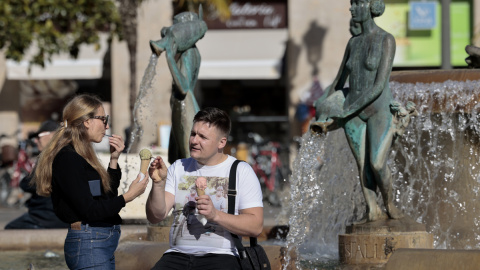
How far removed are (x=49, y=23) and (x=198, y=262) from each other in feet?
45.4

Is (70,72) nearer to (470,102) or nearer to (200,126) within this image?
(470,102)

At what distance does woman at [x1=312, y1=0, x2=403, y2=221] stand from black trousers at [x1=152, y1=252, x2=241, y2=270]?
2.36 metres

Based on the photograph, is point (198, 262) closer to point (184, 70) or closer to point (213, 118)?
point (213, 118)

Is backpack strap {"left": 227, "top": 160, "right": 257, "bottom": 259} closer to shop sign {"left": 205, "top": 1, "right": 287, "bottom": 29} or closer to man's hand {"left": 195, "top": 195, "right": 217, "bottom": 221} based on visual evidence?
man's hand {"left": 195, "top": 195, "right": 217, "bottom": 221}

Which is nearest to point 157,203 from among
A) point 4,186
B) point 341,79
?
point 341,79

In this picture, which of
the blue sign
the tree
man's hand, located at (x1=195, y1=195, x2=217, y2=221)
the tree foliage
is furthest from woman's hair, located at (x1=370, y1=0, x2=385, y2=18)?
the blue sign

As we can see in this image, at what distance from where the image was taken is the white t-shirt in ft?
15.0

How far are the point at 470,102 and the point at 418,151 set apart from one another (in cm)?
62

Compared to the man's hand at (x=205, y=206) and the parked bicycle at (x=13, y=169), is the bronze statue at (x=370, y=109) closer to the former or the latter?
the man's hand at (x=205, y=206)

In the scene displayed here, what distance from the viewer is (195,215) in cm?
454

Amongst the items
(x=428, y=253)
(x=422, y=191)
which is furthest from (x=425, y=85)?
(x=428, y=253)

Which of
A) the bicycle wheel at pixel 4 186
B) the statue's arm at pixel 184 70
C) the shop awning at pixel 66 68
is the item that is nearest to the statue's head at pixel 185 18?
the statue's arm at pixel 184 70

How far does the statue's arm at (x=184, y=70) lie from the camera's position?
25.8ft

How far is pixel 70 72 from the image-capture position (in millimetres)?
22312
